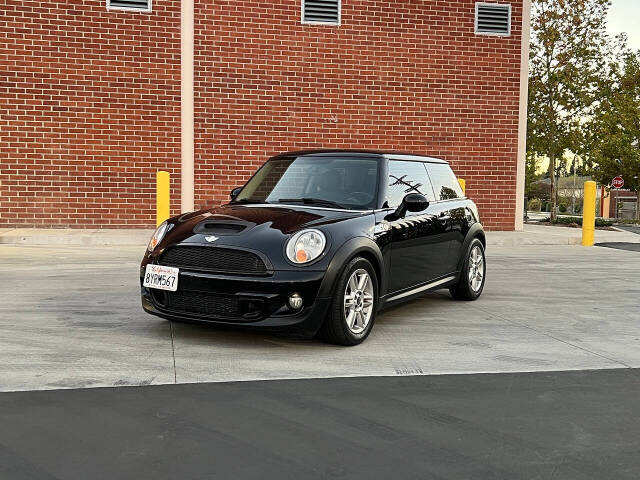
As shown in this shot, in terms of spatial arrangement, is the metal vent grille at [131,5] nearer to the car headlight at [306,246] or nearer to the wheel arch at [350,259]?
the wheel arch at [350,259]

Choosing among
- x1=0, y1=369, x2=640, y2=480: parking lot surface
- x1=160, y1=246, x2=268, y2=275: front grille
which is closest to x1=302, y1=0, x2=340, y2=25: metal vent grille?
x1=160, y1=246, x2=268, y2=275: front grille

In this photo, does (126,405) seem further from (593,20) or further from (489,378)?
(593,20)

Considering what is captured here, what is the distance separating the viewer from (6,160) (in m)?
14.9

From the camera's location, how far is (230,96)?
1573cm

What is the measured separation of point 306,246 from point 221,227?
0.68m

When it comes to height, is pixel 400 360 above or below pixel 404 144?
below

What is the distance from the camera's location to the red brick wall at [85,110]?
48.7 feet

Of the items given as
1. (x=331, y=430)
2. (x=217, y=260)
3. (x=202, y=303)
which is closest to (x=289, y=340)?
(x=202, y=303)

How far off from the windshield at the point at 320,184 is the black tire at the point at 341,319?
2.19 ft

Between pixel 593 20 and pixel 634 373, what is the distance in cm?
2970

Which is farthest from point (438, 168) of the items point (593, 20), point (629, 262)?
point (593, 20)

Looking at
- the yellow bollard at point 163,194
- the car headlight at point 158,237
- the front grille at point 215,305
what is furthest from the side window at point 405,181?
the yellow bollard at point 163,194

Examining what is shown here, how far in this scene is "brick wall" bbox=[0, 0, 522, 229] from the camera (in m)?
14.9

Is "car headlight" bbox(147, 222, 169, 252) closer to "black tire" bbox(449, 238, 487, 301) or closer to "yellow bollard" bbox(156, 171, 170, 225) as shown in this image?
"black tire" bbox(449, 238, 487, 301)
